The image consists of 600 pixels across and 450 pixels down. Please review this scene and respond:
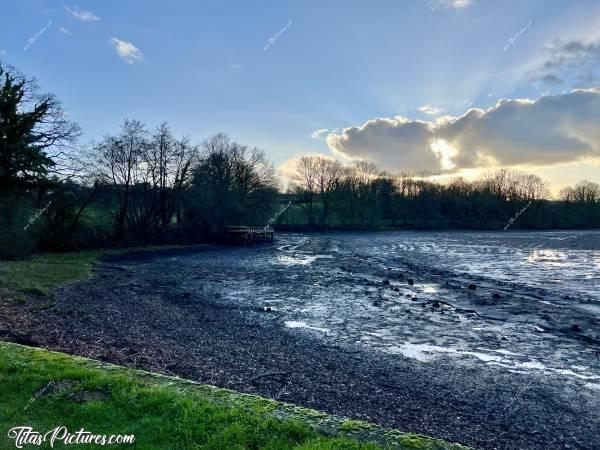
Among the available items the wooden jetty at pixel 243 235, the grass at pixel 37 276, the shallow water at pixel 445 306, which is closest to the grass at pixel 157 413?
the shallow water at pixel 445 306

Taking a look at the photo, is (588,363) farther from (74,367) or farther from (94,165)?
(94,165)

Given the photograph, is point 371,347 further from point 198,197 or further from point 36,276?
point 198,197

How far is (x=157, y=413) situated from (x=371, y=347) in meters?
8.22

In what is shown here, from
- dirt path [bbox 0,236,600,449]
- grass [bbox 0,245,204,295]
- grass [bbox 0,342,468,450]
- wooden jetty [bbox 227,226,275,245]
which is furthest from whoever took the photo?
wooden jetty [bbox 227,226,275,245]

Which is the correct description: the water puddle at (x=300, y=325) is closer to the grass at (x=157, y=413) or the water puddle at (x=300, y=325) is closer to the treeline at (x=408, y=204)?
the grass at (x=157, y=413)

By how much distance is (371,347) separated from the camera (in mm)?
12414

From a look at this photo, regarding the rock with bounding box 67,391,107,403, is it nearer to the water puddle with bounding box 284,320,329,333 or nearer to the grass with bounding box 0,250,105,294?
the water puddle with bounding box 284,320,329,333

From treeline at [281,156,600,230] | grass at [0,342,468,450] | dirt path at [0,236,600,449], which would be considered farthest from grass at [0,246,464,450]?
treeline at [281,156,600,230]

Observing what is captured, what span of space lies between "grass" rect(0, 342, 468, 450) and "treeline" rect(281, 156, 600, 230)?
86023mm

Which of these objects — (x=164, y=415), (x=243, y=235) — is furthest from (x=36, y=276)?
(x=243, y=235)

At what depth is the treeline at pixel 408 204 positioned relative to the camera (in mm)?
98000

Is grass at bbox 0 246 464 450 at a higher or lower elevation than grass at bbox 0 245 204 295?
higher

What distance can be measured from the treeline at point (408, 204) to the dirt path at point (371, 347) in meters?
73.7

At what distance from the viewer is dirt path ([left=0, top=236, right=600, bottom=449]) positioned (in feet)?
25.9
